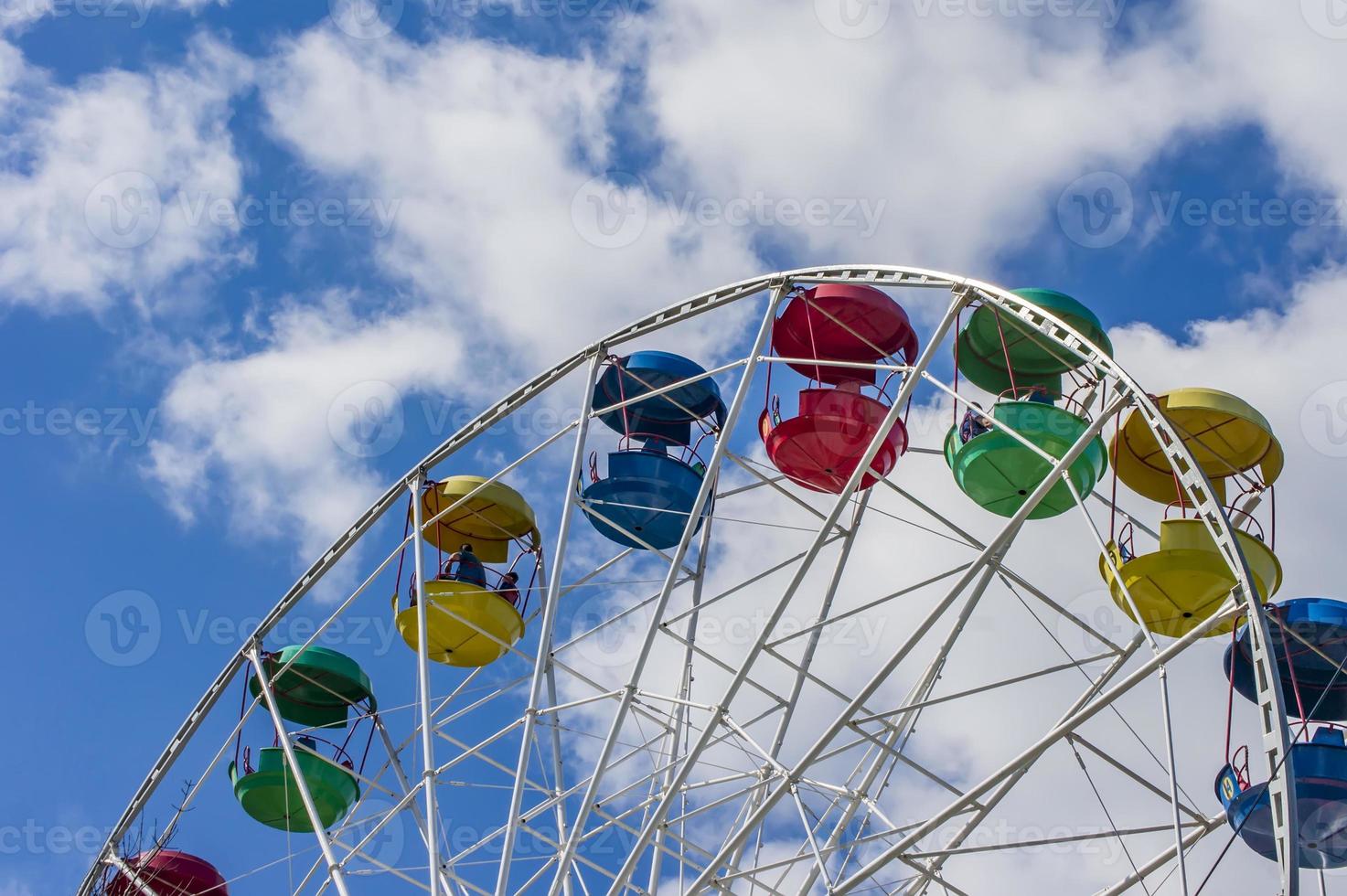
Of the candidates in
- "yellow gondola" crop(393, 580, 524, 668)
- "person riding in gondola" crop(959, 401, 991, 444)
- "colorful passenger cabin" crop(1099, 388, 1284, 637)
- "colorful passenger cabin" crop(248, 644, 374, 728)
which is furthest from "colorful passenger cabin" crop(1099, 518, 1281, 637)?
"colorful passenger cabin" crop(248, 644, 374, 728)

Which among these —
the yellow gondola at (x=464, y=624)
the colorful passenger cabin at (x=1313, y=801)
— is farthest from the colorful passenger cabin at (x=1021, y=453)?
the yellow gondola at (x=464, y=624)

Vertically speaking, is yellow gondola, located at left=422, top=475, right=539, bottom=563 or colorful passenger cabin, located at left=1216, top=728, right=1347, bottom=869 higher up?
yellow gondola, located at left=422, top=475, right=539, bottom=563

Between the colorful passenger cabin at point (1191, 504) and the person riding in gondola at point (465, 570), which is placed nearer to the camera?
the colorful passenger cabin at point (1191, 504)

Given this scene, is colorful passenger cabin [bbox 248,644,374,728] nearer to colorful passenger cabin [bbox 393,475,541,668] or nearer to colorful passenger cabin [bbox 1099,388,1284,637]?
colorful passenger cabin [bbox 393,475,541,668]

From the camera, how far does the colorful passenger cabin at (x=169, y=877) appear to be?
2422cm

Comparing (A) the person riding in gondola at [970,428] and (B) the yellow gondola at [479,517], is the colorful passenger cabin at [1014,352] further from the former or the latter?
(B) the yellow gondola at [479,517]

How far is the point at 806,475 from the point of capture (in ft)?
67.9

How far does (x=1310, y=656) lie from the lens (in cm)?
1791

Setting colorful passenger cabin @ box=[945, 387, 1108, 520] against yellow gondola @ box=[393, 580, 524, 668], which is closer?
colorful passenger cabin @ box=[945, 387, 1108, 520]

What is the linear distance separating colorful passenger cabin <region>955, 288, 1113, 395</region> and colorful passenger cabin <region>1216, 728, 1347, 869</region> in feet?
18.1

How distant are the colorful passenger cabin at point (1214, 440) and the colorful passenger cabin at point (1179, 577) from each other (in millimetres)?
884

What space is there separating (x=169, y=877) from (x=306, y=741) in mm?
3592

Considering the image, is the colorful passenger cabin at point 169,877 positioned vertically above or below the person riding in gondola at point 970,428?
below

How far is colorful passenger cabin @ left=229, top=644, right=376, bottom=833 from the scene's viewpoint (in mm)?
23578
